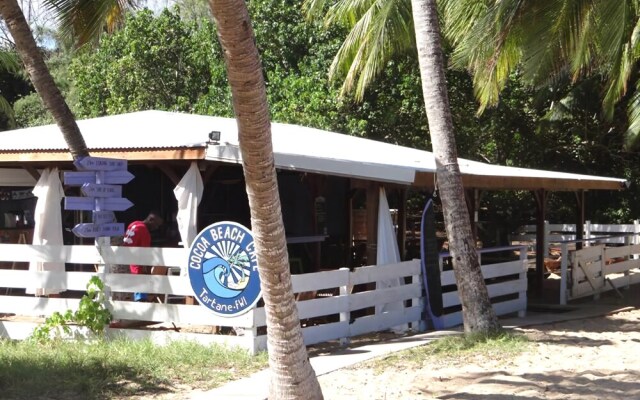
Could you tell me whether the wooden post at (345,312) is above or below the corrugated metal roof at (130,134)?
below

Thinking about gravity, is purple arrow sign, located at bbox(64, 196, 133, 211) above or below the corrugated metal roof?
below

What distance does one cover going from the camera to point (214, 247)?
9.76 metres

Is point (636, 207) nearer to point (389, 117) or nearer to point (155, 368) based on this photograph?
Answer: point (389, 117)

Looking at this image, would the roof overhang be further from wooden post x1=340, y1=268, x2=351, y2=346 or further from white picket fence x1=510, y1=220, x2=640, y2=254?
white picket fence x1=510, y1=220, x2=640, y2=254

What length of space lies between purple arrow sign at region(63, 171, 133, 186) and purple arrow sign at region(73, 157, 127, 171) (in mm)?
64

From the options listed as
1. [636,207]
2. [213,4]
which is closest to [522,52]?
[213,4]

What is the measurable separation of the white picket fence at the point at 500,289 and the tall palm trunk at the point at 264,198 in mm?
6169

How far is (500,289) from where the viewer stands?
13688 mm

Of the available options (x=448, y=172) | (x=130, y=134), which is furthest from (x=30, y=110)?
(x=448, y=172)

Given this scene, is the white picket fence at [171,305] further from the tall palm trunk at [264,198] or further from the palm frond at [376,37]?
the palm frond at [376,37]

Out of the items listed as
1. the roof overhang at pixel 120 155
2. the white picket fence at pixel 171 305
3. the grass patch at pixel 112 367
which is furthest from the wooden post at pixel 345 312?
the roof overhang at pixel 120 155

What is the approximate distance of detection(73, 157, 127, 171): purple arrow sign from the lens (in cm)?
986

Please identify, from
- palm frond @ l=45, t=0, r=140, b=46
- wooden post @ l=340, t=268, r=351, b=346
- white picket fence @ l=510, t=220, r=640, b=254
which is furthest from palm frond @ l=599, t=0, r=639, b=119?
palm frond @ l=45, t=0, r=140, b=46

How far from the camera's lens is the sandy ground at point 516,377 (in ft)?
26.5
